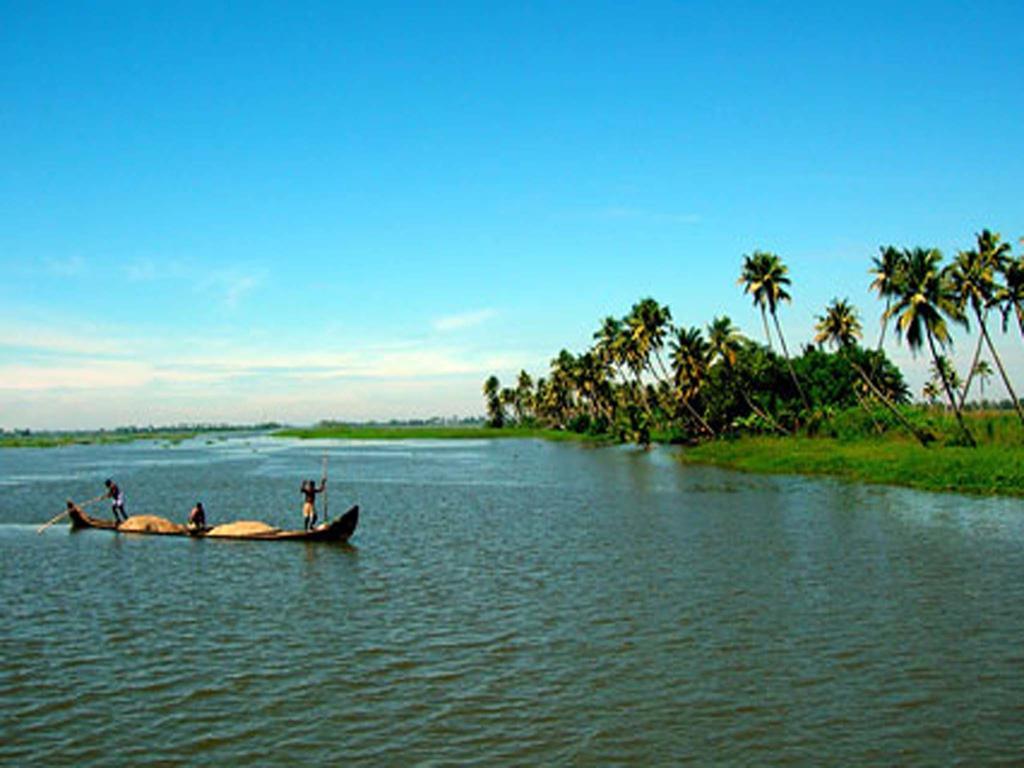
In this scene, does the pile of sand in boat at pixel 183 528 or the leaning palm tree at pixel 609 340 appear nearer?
the pile of sand in boat at pixel 183 528

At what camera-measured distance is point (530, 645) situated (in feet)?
53.1

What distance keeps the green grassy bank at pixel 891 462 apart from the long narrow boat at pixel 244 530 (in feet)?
100

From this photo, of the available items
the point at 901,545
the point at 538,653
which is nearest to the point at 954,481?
the point at 901,545

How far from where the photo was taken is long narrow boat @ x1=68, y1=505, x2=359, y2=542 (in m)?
29.8

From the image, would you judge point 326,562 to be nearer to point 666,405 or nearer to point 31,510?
point 31,510

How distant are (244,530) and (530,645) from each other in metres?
18.0

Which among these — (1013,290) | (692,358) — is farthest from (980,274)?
(692,358)

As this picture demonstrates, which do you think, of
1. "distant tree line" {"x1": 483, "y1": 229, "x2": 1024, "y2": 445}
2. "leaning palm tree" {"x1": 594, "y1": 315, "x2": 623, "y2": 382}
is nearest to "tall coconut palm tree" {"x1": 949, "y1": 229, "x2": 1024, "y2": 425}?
"distant tree line" {"x1": 483, "y1": 229, "x2": 1024, "y2": 445}

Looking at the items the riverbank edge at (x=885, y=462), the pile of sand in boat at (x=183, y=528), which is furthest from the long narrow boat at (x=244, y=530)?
the riverbank edge at (x=885, y=462)

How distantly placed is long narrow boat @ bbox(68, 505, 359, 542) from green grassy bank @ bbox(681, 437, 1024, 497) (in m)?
30.5

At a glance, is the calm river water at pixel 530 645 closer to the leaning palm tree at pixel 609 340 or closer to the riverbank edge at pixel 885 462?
the riverbank edge at pixel 885 462

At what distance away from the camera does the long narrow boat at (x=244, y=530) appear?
29.8 metres

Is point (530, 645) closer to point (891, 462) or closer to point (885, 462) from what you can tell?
point (891, 462)

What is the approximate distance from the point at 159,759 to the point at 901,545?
23.7m
